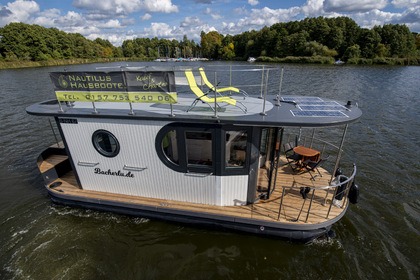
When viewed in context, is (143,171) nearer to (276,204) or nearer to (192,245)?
(192,245)

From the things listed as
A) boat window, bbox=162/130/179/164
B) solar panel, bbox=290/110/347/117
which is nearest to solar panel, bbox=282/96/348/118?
solar panel, bbox=290/110/347/117

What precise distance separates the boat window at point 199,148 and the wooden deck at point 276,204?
53.3 inches

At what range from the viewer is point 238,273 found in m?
6.07

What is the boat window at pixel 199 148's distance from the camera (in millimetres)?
6090

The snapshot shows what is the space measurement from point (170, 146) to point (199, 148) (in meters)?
0.83

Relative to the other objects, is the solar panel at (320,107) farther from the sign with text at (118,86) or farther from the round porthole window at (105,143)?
the round porthole window at (105,143)

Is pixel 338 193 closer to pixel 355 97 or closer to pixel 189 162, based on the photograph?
pixel 189 162

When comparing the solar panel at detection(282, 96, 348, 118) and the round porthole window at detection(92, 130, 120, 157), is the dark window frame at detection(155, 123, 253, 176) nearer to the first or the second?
the round porthole window at detection(92, 130, 120, 157)

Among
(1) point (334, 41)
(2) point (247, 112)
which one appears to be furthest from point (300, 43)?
(2) point (247, 112)

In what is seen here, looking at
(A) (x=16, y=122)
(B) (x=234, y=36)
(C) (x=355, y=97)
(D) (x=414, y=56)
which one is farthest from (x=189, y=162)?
(B) (x=234, y=36)

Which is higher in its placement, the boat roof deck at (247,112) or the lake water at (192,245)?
the boat roof deck at (247,112)

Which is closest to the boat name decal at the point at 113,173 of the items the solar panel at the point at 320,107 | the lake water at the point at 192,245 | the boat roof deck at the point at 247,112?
the lake water at the point at 192,245

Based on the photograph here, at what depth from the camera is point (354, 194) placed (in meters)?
6.63

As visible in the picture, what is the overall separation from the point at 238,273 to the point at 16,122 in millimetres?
20155
